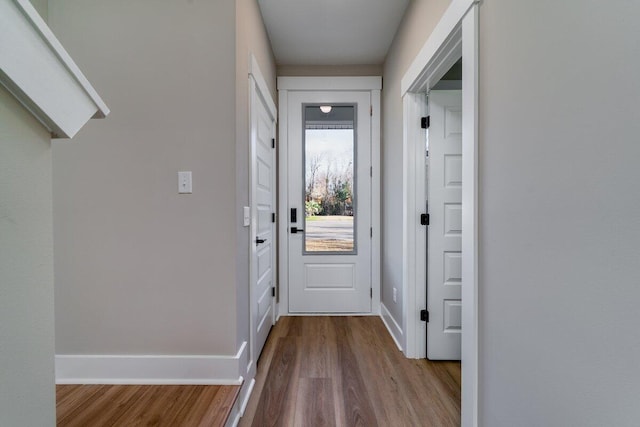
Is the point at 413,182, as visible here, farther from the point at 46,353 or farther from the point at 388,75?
the point at 46,353

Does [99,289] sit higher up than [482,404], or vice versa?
[99,289]

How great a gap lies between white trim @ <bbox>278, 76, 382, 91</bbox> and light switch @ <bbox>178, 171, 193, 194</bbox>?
187 cm

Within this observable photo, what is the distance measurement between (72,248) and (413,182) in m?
2.15

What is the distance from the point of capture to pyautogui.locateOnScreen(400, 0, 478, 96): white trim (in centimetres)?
144

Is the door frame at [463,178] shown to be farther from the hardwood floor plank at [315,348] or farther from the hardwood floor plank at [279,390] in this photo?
the hardwood floor plank at [279,390]

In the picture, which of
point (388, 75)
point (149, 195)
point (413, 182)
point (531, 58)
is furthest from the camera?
point (388, 75)

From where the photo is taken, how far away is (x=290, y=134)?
3.18 m

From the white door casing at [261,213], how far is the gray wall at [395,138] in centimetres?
109

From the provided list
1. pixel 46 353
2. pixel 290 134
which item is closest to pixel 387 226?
pixel 290 134

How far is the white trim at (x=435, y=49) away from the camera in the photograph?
4.71ft

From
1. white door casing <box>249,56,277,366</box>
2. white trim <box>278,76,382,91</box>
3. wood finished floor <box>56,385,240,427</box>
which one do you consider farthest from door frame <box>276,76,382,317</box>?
wood finished floor <box>56,385,240,427</box>

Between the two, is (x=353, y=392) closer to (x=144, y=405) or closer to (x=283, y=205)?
(x=144, y=405)

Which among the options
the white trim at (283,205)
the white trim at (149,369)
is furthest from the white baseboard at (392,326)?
the white trim at (149,369)

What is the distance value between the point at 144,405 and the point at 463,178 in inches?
72.0
